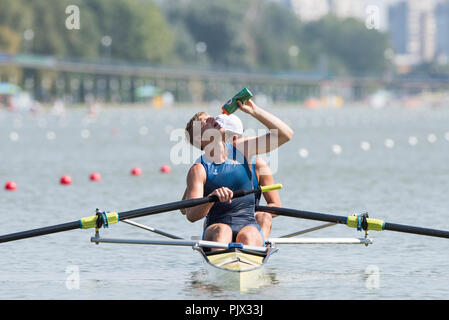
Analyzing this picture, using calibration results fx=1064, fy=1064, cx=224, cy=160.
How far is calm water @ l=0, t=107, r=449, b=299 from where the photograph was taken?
36.1 feet

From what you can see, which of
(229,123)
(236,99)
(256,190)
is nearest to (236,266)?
(256,190)

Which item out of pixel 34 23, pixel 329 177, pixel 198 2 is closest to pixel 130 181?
pixel 329 177

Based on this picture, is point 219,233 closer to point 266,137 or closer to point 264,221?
point 264,221

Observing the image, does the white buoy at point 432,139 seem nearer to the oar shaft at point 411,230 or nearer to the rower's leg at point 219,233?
the oar shaft at point 411,230

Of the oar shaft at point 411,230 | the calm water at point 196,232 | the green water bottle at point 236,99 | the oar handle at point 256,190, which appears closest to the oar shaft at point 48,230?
the calm water at point 196,232

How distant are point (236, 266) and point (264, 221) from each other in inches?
43.5

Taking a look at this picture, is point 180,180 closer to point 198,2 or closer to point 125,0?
point 125,0

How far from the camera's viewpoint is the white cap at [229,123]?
10508 millimetres

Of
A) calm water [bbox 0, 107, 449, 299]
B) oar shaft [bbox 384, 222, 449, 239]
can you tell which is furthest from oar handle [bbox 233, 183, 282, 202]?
oar shaft [bbox 384, 222, 449, 239]

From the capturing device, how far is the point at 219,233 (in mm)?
10641

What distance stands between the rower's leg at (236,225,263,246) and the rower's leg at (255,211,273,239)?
428 mm

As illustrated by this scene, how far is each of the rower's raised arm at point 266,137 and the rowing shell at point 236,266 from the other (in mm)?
1057

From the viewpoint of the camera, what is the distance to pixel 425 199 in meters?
18.9

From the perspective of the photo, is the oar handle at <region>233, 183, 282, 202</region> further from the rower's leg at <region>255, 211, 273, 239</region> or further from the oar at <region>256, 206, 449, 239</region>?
the rower's leg at <region>255, 211, 273, 239</region>
